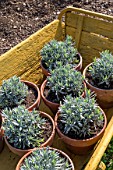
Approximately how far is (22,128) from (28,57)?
66 cm

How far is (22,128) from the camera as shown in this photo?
5.22ft

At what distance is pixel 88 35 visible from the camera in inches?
85.0

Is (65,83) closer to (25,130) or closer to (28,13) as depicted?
(25,130)

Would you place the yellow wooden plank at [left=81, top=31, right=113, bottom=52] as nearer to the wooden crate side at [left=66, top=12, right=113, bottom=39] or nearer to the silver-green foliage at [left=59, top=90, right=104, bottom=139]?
the wooden crate side at [left=66, top=12, right=113, bottom=39]

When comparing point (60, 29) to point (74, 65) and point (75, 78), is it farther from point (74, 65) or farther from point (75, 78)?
point (75, 78)

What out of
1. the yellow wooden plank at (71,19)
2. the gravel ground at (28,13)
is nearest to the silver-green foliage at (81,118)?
the yellow wooden plank at (71,19)

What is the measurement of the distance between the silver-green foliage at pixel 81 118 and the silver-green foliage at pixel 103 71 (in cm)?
28

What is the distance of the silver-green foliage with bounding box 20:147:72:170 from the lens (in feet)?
4.66

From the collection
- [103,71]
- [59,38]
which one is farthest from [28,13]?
[103,71]

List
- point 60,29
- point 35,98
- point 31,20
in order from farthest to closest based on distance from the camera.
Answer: point 31,20 → point 60,29 → point 35,98

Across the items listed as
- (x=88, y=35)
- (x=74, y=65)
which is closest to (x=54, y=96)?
(x=74, y=65)

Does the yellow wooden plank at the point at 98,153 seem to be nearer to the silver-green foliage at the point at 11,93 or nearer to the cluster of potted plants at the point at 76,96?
the cluster of potted plants at the point at 76,96

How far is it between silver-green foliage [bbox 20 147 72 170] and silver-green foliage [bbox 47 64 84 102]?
44cm

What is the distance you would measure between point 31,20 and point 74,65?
1320mm
